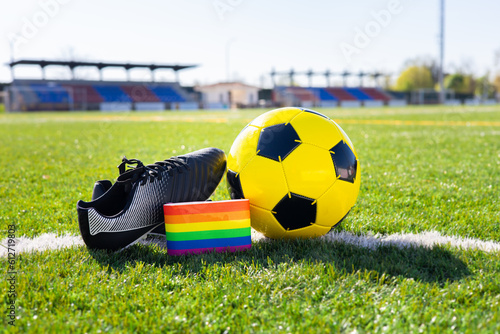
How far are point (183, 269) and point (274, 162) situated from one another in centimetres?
72

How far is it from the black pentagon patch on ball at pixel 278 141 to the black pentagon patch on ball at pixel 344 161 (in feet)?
0.72

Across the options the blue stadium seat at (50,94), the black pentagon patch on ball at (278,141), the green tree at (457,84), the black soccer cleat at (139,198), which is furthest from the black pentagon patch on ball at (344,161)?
the green tree at (457,84)

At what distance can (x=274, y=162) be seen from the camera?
2158 millimetres

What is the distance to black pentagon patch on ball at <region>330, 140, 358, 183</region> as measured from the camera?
86.6 inches

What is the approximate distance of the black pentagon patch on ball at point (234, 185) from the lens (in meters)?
2.26

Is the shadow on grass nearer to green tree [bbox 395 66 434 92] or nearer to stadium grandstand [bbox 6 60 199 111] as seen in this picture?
stadium grandstand [bbox 6 60 199 111]

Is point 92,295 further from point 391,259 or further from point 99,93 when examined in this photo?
point 99,93

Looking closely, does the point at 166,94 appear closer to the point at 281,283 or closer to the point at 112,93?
the point at 112,93

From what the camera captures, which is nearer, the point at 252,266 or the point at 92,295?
the point at 92,295

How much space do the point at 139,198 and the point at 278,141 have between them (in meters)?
0.79

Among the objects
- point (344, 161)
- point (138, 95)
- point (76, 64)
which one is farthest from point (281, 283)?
point (138, 95)

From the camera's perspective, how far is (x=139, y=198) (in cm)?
212

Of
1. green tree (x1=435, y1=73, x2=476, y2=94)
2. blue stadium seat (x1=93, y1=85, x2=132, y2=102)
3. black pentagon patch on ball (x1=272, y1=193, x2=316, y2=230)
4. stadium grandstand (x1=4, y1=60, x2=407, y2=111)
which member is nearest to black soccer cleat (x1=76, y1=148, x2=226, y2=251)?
black pentagon patch on ball (x1=272, y1=193, x2=316, y2=230)

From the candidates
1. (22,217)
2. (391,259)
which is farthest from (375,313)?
(22,217)
